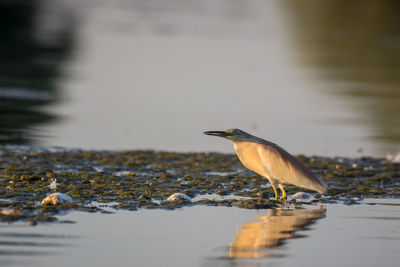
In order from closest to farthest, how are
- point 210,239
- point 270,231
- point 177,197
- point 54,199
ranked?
point 210,239, point 270,231, point 54,199, point 177,197

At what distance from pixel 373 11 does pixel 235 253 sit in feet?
128

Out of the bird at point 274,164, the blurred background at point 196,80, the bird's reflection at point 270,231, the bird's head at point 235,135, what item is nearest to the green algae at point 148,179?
the bird at point 274,164

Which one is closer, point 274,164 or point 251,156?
point 274,164

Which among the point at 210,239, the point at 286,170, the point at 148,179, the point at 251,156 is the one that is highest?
the point at 251,156

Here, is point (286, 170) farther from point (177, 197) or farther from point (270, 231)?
point (270, 231)

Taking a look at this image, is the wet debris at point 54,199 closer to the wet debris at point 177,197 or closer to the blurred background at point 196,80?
the wet debris at point 177,197

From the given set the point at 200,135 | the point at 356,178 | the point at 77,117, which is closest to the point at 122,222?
the point at 356,178

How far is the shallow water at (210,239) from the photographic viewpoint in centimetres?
685

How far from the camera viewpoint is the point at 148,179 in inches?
402

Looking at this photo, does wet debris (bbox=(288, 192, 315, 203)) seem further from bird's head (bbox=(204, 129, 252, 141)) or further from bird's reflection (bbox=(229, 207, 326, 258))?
bird's head (bbox=(204, 129, 252, 141))

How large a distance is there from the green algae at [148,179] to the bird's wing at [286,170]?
316 mm

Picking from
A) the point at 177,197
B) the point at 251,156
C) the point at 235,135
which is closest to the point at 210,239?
the point at 177,197

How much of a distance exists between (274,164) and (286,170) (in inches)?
6.2

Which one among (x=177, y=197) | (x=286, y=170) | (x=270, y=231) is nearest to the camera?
(x=270, y=231)
